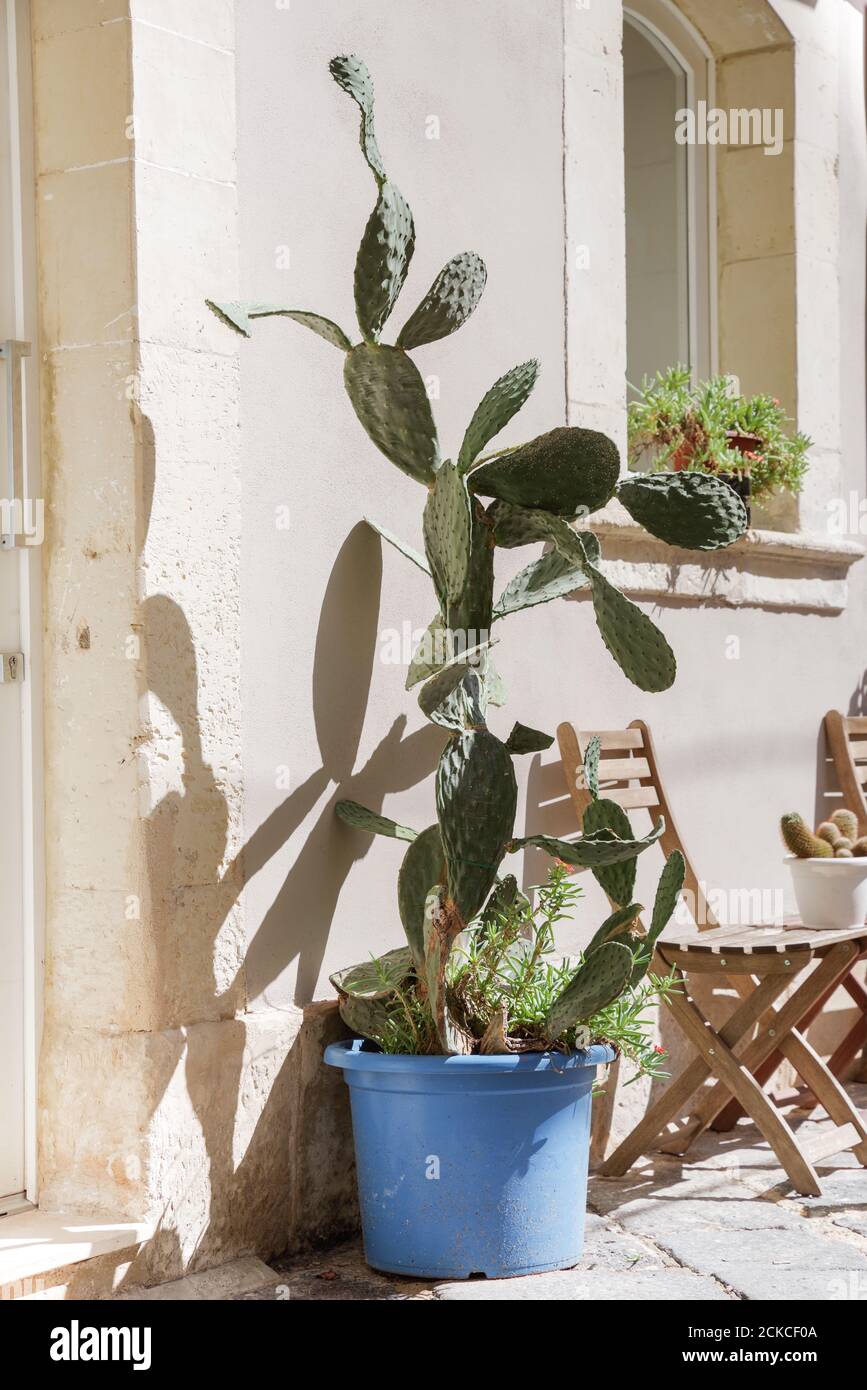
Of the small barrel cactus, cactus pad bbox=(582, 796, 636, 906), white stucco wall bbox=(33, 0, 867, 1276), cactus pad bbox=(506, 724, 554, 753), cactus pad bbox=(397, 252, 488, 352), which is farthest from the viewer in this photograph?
the small barrel cactus

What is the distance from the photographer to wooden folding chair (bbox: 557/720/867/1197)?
3.87 meters

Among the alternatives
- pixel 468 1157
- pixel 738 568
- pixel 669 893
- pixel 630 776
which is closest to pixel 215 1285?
pixel 468 1157

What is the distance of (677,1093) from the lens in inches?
159

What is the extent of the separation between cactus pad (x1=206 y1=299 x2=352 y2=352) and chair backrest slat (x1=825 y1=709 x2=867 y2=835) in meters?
2.69

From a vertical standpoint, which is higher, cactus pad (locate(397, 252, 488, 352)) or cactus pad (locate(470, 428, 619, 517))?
cactus pad (locate(397, 252, 488, 352))

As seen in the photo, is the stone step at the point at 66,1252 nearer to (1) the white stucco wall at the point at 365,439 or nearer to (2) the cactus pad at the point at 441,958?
(1) the white stucco wall at the point at 365,439

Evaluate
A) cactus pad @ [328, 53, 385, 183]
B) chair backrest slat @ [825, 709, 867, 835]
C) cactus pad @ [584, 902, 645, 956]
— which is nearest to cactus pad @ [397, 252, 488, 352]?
cactus pad @ [328, 53, 385, 183]

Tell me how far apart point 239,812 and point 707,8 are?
345 cm

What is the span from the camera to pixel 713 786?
15.9 ft

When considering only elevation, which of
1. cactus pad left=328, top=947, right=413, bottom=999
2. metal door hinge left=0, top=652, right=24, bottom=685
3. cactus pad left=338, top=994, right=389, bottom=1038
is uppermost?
metal door hinge left=0, top=652, right=24, bottom=685

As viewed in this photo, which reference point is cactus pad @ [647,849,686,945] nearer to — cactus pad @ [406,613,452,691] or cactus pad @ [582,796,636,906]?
cactus pad @ [582,796,636,906]

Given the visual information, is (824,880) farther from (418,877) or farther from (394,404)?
(394,404)
